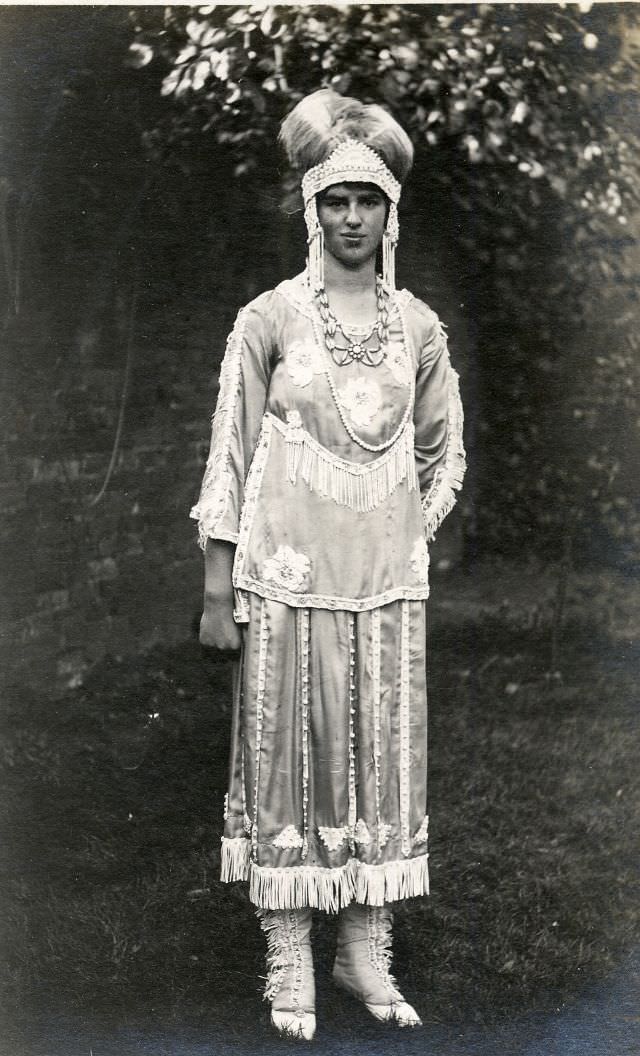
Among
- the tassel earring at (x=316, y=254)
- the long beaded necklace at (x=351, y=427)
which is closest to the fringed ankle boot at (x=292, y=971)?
the long beaded necklace at (x=351, y=427)

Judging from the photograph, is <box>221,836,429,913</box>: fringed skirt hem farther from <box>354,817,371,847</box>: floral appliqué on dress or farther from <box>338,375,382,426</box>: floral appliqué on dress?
<box>338,375,382,426</box>: floral appliqué on dress

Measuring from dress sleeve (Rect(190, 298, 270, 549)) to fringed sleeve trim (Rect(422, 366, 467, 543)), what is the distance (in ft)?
1.96

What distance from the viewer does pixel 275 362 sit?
4.28m

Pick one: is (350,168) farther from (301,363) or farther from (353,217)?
(301,363)

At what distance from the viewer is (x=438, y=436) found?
177 inches

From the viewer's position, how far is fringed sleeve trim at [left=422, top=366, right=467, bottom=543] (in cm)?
450

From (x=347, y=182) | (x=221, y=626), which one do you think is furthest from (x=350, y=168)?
(x=221, y=626)

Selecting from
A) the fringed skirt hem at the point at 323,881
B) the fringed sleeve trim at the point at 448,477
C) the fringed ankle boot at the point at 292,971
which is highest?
the fringed sleeve trim at the point at 448,477

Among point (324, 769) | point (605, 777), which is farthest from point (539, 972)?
point (324, 769)

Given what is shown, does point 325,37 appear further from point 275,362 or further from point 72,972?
point 72,972

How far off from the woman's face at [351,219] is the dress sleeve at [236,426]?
0.94 feet

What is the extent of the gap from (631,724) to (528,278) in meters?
1.55

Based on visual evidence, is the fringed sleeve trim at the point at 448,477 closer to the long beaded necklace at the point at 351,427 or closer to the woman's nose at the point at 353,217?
the long beaded necklace at the point at 351,427

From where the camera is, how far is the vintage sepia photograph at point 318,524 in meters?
4.26
